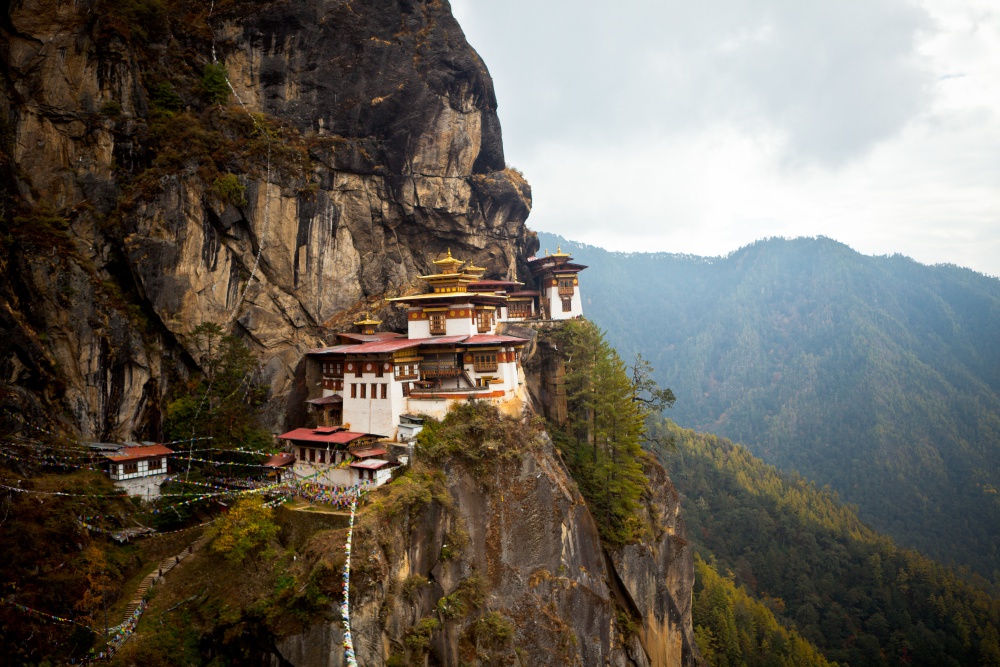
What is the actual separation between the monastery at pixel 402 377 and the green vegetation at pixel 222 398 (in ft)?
8.28

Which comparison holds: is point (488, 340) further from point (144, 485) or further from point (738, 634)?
point (738, 634)

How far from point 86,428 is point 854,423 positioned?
180340 millimetres

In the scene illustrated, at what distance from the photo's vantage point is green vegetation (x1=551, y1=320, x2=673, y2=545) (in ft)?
107

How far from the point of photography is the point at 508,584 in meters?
25.3

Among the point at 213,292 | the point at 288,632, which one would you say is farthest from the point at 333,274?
the point at 288,632

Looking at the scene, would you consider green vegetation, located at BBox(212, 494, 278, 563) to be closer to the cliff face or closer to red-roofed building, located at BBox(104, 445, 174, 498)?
red-roofed building, located at BBox(104, 445, 174, 498)

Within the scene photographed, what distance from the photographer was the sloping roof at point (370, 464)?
81.0 ft

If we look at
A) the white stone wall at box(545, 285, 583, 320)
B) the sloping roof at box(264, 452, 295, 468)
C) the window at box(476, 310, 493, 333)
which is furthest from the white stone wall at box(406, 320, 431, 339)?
the white stone wall at box(545, 285, 583, 320)

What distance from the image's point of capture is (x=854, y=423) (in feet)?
524

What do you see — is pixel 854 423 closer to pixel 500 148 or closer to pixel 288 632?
pixel 500 148

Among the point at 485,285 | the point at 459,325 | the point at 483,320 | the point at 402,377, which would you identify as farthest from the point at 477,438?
the point at 485,285

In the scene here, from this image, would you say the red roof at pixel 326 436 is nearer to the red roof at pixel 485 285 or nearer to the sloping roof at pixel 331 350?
the sloping roof at pixel 331 350

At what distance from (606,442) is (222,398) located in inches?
851

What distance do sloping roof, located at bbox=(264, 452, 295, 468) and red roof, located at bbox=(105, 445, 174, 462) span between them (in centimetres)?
456
